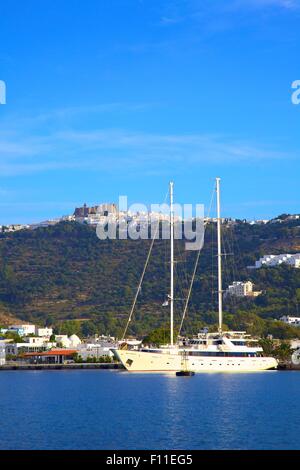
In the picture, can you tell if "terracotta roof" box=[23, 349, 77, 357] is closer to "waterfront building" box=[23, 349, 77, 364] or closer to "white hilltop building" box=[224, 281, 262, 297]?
"waterfront building" box=[23, 349, 77, 364]

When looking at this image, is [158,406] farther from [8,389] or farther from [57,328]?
[57,328]

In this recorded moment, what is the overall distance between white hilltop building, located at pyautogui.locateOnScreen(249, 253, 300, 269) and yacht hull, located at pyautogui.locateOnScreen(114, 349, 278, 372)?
10250 cm

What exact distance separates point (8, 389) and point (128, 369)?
65.3 ft

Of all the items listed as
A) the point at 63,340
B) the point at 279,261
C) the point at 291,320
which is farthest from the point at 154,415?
the point at 279,261

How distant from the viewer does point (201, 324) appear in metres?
140

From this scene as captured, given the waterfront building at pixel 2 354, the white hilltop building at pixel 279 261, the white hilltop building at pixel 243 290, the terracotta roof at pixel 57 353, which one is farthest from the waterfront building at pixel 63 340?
the white hilltop building at pixel 279 261

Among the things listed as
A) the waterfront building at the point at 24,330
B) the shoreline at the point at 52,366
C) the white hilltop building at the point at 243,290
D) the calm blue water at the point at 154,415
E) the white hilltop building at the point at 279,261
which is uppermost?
the white hilltop building at the point at 279,261

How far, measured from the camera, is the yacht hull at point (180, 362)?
8325 cm

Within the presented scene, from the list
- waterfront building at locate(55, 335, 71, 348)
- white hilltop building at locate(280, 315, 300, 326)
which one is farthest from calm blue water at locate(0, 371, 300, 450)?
white hilltop building at locate(280, 315, 300, 326)

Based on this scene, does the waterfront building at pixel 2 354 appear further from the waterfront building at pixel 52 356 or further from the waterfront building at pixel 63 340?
the waterfront building at pixel 63 340

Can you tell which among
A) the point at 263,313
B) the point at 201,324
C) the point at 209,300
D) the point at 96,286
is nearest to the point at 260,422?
the point at 201,324

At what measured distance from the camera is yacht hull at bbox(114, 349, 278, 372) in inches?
3278

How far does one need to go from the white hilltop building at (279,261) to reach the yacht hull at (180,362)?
103 meters
